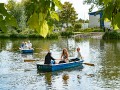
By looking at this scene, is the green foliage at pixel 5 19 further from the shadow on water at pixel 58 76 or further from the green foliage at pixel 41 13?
the shadow on water at pixel 58 76

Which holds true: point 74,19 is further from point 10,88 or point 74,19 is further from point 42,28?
point 42,28

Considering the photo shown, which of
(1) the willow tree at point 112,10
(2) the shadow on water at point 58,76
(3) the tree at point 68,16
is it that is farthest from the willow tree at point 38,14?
(3) the tree at point 68,16

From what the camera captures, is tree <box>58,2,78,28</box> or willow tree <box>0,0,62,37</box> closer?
willow tree <box>0,0,62,37</box>

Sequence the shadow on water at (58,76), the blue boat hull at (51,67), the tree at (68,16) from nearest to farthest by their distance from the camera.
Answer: the shadow on water at (58,76)
the blue boat hull at (51,67)
the tree at (68,16)

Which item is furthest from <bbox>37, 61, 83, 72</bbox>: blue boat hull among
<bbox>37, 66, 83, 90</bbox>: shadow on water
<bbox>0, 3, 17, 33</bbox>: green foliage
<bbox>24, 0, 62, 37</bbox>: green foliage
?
<bbox>0, 3, 17, 33</bbox>: green foliage

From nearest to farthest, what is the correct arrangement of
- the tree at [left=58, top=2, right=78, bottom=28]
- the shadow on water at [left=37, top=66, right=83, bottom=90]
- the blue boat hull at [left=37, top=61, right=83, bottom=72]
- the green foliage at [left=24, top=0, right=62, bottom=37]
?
the green foliage at [left=24, top=0, right=62, bottom=37] < the shadow on water at [left=37, top=66, right=83, bottom=90] < the blue boat hull at [left=37, top=61, right=83, bottom=72] < the tree at [left=58, top=2, right=78, bottom=28]

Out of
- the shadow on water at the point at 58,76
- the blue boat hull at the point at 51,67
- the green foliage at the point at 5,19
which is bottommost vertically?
the shadow on water at the point at 58,76

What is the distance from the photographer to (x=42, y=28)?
221 centimetres

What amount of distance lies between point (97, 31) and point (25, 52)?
110ft

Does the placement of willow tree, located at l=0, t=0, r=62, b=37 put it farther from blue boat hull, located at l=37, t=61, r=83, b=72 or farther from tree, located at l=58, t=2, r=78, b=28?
Answer: tree, located at l=58, t=2, r=78, b=28

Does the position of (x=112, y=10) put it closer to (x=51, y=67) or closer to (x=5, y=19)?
(x=5, y=19)

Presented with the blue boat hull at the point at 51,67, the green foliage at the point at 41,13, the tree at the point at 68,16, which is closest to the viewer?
the green foliage at the point at 41,13

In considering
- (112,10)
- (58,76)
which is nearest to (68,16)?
(58,76)

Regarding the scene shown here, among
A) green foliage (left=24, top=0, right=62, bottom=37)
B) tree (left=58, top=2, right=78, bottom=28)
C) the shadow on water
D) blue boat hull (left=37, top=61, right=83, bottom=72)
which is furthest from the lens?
tree (left=58, top=2, right=78, bottom=28)
